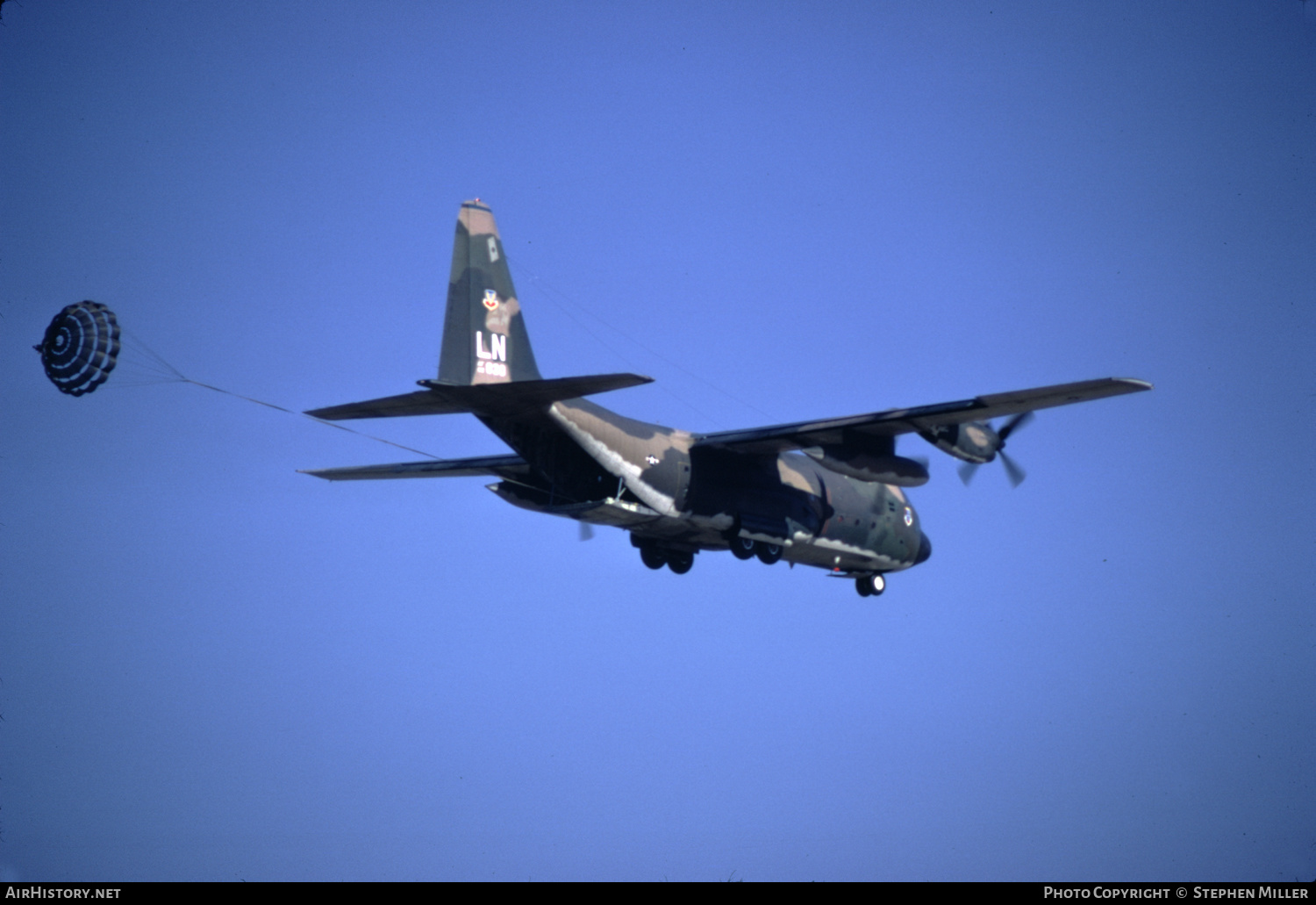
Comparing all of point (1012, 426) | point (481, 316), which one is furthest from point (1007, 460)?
point (481, 316)

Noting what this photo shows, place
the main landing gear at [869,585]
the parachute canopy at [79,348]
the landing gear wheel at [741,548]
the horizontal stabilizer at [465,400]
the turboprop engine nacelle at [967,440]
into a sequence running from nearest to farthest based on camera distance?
the parachute canopy at [79,348], the horizontal stabilizer at [465,400], the turboprop engine nacelle at [967,440], the landing gear wheel at [741,548], the main landing gear at [869,585]

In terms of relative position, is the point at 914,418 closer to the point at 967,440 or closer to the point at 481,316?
the point at 967,440

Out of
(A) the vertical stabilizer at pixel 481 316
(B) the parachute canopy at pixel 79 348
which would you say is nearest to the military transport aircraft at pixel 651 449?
(A) the vertical stabilizer at pixel 481 316

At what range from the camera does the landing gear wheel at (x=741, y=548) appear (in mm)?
30844

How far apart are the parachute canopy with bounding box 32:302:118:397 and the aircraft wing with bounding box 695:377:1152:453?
12.7 meters

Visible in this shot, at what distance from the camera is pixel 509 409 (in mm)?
26359

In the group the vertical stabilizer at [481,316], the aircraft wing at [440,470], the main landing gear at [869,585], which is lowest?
the main landing gear at [869,585]

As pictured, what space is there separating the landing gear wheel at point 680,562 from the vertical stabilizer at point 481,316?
6.43 m

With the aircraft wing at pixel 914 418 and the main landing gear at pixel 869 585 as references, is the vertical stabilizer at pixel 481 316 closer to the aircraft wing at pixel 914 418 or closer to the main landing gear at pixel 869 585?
the aircraft wing at pixel 914 418

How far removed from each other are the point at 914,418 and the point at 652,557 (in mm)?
7655
